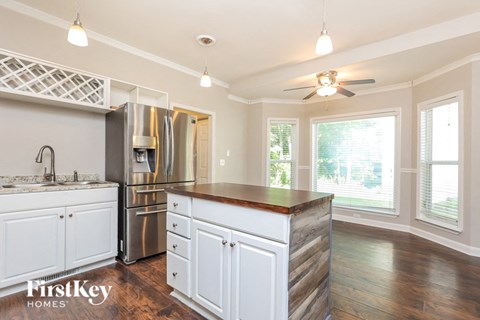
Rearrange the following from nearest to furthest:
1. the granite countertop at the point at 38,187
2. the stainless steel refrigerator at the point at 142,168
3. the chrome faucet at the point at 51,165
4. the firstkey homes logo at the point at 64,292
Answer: the firstkey homes logo at the point at 64,292
the granite countertop at the point at 38,187
the chrome faucet at the point at 51,165
the stainless steel refrigerator at the point at 142,168

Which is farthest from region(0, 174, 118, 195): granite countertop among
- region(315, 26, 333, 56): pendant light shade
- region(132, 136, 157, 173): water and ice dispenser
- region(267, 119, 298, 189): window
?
region(267, 119, 298, 189): window

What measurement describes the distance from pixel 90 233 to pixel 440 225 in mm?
4595

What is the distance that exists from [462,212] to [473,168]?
0.60 m

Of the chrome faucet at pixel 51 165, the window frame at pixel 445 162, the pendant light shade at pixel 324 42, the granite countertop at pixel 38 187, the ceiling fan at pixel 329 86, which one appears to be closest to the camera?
the pendant light shade at pixel 324 42

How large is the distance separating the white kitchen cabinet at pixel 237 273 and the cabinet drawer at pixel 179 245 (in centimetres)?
9

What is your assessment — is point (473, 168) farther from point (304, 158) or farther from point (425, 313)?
point (304, 158)

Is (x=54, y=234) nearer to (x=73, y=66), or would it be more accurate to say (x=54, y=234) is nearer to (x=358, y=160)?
(x=73, y=66)

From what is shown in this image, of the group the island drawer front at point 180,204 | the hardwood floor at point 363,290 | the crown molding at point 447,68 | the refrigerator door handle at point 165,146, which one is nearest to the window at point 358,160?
the crown molding at point 447,68

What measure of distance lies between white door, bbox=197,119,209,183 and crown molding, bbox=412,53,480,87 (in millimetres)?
3719

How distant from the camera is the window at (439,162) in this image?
10.6ft

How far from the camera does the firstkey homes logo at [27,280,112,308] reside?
190 cm

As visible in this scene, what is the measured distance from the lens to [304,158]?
5051 mm

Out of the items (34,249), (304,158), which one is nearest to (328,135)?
(304,158)

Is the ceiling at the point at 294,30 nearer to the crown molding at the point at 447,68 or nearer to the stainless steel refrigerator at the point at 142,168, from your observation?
the crown molding at the point at 447,68
